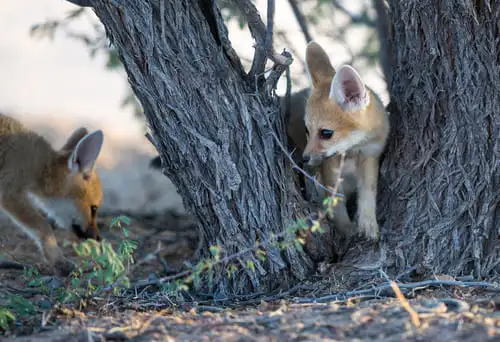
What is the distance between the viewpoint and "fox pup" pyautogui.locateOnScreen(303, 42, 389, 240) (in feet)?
15.8

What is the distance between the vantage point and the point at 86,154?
19.4 feet

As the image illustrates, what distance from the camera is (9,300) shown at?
389cm

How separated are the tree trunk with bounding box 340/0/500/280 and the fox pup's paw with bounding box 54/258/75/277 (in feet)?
8.48

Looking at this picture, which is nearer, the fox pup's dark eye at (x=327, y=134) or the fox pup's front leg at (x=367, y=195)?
the fox pup's front leg at (x=367, y=195)

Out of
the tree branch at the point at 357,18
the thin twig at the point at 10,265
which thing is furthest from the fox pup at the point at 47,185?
the tree branch at the point at 357,18

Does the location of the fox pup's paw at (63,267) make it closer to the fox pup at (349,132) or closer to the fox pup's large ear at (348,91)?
the fox pup at (349,132)

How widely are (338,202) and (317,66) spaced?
→ 1257 mm

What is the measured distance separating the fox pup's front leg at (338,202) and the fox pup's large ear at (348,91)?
18.3 inches

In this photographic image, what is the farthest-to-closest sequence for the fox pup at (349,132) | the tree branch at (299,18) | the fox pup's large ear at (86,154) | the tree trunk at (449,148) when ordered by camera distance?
the tree branch at (299,18) < the fox pup's large ear at (86,154) < the fox pup at (349,132) < the tree trunk at (449,148)

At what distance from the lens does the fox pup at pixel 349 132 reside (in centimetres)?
482

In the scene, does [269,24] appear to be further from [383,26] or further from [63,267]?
[63,267]

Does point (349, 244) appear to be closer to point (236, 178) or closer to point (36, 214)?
point (236, 178)

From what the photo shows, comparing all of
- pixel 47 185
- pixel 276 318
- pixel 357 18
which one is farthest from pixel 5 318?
pixel 357 18

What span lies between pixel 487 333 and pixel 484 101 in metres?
2.00
